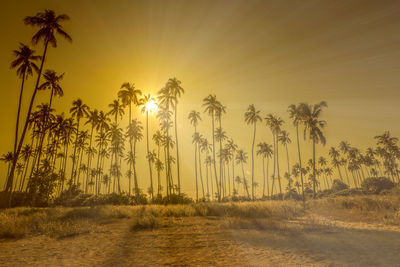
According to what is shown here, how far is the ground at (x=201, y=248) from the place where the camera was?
703cm

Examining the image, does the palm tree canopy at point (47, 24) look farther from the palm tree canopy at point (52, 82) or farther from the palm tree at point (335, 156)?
the palm tree at point (335, 156)

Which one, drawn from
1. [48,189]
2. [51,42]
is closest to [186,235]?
[51,42]

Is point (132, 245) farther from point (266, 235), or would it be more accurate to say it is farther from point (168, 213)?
point (168, 213)

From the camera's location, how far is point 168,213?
16328 mm

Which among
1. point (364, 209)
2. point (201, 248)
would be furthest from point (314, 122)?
point (201, 248)

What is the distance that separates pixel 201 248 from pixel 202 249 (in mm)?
134

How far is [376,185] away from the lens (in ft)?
189

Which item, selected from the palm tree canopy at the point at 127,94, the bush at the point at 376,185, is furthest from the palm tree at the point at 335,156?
the palm tree canopy at the point at 127,94

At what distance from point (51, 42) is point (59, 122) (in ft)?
51.9

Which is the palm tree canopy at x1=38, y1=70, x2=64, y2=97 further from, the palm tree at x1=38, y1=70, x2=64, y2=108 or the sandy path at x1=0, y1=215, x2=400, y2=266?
the sandy path at x1=0, y1=215, x2=400, y2=266

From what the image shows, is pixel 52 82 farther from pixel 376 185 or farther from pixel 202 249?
pixel 376 185

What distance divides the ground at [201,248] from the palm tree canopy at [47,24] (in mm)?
23250

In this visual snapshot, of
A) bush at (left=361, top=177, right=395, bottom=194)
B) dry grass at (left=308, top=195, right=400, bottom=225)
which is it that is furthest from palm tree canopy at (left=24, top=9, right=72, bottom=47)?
bush at (left=361, top=177, right=395, bottom=194)

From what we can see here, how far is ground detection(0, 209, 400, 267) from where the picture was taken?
7031 millimetres
